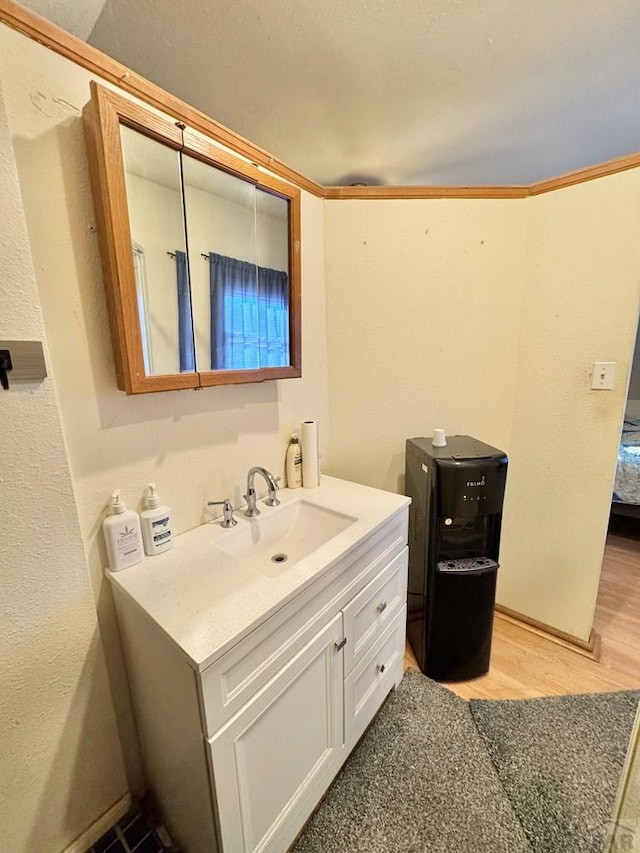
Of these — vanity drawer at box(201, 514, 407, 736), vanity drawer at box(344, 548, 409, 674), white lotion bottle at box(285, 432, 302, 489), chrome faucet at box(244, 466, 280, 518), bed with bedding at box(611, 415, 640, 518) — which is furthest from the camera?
bed with bedding at box(611, 415, 640, 518)

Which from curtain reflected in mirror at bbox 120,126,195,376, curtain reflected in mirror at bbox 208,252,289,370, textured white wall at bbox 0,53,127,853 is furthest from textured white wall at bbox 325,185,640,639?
textured white wall at bbox 0,53,127,853

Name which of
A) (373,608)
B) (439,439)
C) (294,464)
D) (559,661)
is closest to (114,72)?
(294,464)

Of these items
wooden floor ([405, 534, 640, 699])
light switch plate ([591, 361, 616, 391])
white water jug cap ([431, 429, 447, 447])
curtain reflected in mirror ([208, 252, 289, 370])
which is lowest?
wooden floor ([405, 534, 640, 699])

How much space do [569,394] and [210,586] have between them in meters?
1.61

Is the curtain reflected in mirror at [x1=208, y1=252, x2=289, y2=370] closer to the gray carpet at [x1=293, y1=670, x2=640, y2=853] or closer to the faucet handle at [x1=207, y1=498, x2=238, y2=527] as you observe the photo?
the faucet handle at [x1=207, y1=498, x2=238, y2=527]

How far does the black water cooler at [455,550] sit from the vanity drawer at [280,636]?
310mm

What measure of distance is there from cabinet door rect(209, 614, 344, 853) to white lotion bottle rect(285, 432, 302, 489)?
1.90 ft

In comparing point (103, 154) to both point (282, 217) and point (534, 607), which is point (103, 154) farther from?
point (534, 607)

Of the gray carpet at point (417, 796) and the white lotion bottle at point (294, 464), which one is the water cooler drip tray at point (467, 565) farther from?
the white lotion bottle at point (294, 464)

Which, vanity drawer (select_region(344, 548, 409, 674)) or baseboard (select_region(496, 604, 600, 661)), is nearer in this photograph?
vanity drawer (select_region(344, 548, 409, 674))

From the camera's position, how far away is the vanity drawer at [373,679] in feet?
3.81

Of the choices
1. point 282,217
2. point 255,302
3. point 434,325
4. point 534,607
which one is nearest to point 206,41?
point 282,217

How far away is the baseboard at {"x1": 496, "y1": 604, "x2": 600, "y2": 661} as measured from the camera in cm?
167

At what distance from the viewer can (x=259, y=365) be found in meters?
1.25
